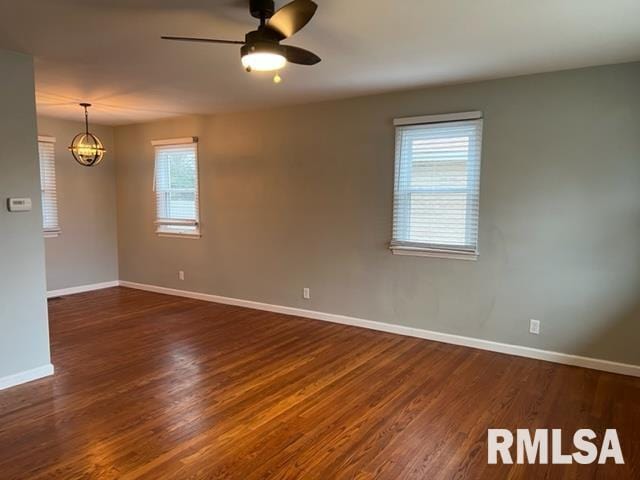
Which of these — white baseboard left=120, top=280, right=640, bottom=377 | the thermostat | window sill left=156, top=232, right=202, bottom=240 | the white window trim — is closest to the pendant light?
the white window trim

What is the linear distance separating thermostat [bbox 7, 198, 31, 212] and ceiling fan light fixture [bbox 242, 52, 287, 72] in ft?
6.96

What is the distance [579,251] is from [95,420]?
12.4 ft

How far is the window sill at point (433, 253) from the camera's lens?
418 centimetres

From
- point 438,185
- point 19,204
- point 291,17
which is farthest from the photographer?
point 438,185

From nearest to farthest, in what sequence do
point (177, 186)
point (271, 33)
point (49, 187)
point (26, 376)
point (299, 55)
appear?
1. point (271, 33)
2. point (299, 55)
3. point (26, 376)
4. point (49, 187)
5. point (177, 186)

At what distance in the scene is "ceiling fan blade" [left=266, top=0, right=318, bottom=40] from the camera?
79.8 inches

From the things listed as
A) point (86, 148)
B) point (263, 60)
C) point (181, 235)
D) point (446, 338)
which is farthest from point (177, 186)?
point (263, 60)

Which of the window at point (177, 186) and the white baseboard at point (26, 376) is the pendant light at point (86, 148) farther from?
the white baseboard at point (26, 376)

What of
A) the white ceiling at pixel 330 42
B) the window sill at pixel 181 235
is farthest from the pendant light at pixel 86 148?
the window sill at pixel 181 235

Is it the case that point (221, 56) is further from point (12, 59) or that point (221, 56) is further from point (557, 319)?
point (557, 319)

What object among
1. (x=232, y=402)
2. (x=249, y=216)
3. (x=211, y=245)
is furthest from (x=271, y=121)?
(x=232, y=402)

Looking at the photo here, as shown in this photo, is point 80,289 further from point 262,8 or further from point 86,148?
point 262,8

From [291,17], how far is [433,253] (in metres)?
2.83

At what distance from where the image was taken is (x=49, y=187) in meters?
6.14
